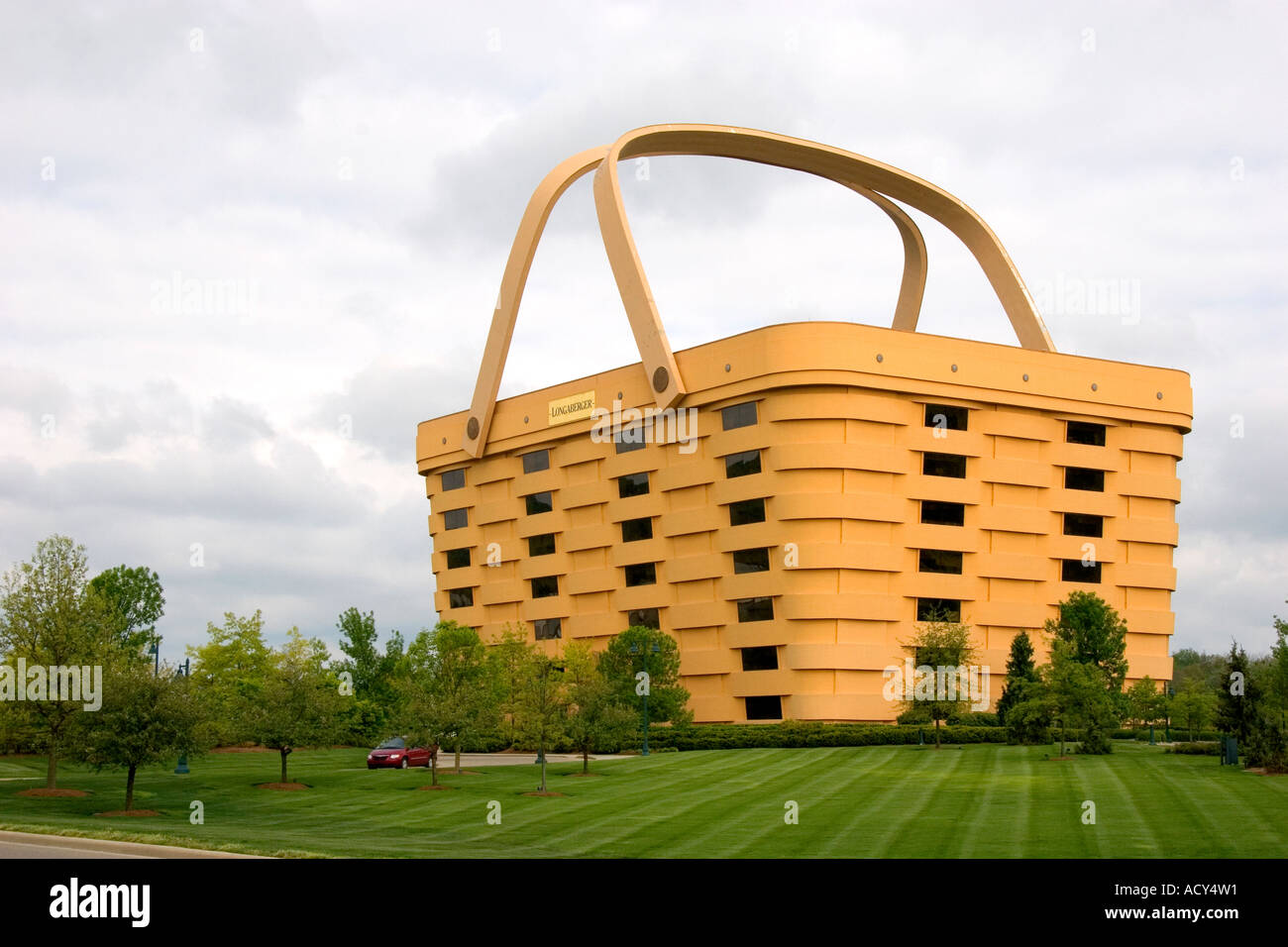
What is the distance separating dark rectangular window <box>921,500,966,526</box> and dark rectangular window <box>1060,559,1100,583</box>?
7.01m

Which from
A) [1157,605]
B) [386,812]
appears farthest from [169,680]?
[1157,605]

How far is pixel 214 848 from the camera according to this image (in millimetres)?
20141

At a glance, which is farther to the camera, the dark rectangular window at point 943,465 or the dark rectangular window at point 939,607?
the dark rectangular window at point 943,465

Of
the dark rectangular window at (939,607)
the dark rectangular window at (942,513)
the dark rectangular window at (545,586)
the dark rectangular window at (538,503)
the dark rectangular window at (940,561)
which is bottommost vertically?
the dark rectangular window at (939,607)

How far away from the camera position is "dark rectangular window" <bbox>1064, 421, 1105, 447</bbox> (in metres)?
64.9

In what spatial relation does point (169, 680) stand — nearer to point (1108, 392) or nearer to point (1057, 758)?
point (1057, 758)

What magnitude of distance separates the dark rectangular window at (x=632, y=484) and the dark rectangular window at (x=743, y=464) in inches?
257

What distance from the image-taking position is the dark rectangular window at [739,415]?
6041 cm

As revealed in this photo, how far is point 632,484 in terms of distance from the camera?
6725cm

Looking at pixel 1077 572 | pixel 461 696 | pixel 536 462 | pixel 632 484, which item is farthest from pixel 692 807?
pixel 536 462

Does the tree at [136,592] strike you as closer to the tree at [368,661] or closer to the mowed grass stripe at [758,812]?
the tree at [368,661]

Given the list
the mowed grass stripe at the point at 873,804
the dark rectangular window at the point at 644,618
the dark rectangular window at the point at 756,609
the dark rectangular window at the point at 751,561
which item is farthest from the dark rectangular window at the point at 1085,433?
the mowed grass stripe at the point at 873,804

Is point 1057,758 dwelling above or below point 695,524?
below
